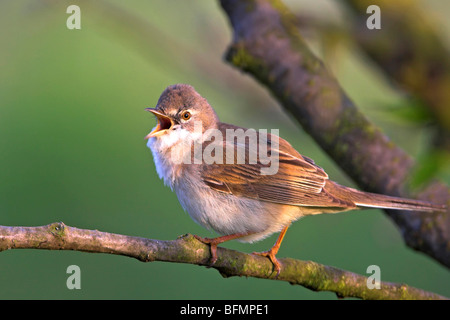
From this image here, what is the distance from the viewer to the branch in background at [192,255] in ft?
8.18

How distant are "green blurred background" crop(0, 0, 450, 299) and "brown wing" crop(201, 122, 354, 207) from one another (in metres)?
0.40

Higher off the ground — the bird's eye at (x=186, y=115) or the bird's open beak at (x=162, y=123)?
the bird's eye at (x=186, y=115)

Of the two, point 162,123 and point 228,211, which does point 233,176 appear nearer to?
point 228,211

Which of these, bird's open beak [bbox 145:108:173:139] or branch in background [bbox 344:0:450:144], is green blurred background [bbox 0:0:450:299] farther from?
branch in background [bbox 344:0:450:144]

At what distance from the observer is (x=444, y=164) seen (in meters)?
1.55

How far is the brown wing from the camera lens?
13.2 ft

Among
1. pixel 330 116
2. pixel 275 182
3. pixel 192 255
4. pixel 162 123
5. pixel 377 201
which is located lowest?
pixel 192 255

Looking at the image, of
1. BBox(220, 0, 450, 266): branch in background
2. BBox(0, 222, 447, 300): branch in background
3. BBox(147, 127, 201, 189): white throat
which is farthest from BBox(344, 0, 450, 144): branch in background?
BBox(147, 127, 201, 189): white throat

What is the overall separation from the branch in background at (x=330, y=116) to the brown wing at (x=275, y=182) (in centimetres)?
44

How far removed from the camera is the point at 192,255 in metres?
3.00

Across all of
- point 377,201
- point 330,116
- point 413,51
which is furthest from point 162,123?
point 413,51

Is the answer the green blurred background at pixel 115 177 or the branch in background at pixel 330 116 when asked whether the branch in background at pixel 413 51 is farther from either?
the green blurred background at pixel 115 177

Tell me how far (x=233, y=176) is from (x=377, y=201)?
1.02m

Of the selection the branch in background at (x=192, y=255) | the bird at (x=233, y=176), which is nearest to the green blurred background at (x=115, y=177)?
the bird at (x=233, y=176)
